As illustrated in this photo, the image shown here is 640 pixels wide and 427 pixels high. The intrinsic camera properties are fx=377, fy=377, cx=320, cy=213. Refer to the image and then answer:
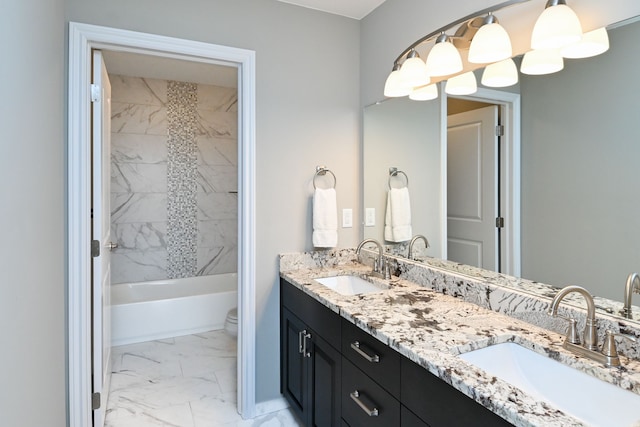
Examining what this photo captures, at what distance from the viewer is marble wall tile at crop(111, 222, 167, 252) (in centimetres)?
363

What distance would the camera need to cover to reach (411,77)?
5.97ft

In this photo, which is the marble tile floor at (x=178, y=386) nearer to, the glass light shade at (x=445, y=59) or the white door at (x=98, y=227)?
the white door at (x=98, y=227)

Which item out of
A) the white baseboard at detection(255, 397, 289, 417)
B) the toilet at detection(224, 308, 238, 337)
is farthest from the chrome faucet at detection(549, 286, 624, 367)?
the toilet at detection(224, 308, 238, 337)

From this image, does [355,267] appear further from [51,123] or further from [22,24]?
[22,24]

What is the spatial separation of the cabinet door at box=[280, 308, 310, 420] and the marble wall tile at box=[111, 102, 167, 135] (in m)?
2.51

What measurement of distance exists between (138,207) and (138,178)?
0.28m

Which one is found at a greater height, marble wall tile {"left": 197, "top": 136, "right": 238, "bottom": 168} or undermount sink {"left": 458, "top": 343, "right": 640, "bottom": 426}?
marble wall tile {"left": 197, "top": 136, "right": 238, "bottom": 168}

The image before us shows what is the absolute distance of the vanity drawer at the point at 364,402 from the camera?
4.18 feet

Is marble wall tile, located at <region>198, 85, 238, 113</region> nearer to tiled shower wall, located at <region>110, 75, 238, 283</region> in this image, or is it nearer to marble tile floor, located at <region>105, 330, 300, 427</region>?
tiled shower wall, located at <region>110, 75, 238, 283</region>

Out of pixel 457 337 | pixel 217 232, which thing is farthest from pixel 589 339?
pixel 217 232

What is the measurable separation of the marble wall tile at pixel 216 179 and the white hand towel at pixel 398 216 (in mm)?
2260

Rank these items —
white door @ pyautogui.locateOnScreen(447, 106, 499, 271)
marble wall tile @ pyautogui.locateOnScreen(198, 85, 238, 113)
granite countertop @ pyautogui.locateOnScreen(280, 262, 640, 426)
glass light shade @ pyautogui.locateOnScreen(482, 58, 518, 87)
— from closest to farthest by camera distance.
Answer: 1. granite countertop @ pyautogui.locateOnScreen(280, 262, 640, 426)
2. glass light shade @ pyautogui.locateOnScreen(482, 58, 518, 87)
3. white door @ pyautogui.locateOnScreen(447, 106, 499, 271)
4. marble wall tile @ pyautogui.locateOnScreen(198, 85, 238, 113)

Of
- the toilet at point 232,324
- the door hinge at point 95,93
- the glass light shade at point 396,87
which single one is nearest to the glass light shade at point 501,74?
the glass light shade at point 396,87

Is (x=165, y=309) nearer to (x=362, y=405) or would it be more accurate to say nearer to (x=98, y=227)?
(x=98, y=227)
